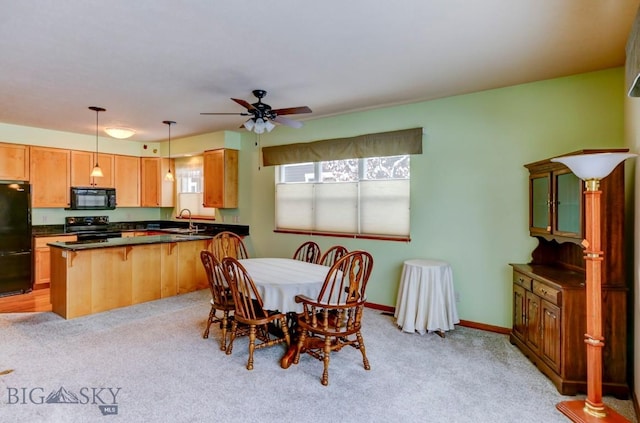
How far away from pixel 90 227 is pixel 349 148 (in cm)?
497

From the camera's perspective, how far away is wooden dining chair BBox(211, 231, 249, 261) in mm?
4238

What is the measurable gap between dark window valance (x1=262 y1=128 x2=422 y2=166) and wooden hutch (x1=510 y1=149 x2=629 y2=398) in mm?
1521

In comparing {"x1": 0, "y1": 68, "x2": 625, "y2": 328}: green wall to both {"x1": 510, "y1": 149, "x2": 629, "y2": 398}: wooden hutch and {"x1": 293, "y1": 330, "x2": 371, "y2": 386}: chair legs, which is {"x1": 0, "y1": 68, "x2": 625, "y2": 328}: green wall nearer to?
{"x1": 510, "y1": 149, "x2": 629, "y2": 398}: wooden hutch

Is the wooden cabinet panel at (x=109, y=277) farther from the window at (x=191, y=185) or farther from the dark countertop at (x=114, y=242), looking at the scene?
the window at (x=191, y=185)

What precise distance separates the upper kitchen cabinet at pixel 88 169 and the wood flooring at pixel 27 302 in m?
1.90

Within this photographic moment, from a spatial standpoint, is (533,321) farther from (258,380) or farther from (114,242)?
(114,242)

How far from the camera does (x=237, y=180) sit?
6059mm

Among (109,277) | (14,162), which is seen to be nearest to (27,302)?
(109,277)

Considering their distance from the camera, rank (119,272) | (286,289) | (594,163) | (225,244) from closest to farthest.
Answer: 1. (594,163)
2. (286,289)
3. (225,244)
4. (119,272)

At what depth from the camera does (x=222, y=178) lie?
19.3ft

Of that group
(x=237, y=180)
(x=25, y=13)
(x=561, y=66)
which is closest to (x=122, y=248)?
(x=237, y=180)

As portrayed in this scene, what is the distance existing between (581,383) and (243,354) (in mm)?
2639

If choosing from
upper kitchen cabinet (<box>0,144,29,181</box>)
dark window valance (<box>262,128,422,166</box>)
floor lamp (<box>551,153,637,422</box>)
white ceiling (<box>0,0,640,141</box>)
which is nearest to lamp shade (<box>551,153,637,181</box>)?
floor lamp (<box>551,153,637,422</box>)

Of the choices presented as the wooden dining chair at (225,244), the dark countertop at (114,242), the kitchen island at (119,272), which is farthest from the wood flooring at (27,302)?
the wooden dining chair at (225,244)
